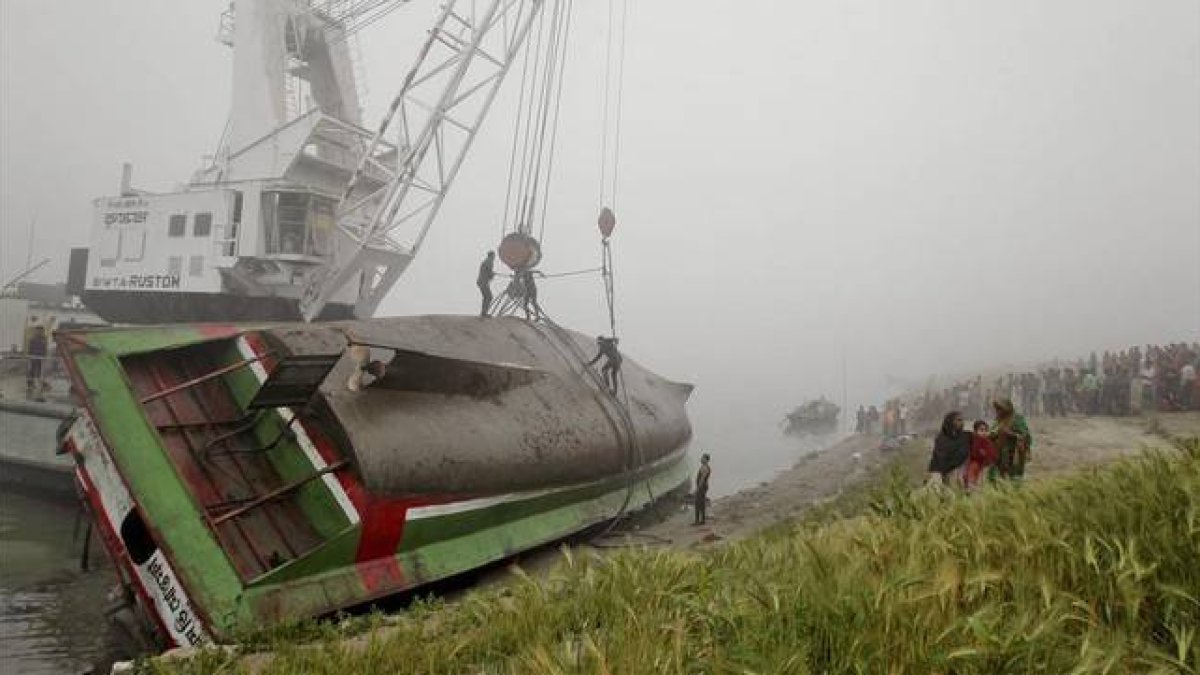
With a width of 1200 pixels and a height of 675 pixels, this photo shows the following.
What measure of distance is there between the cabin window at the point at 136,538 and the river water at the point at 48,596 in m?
1.84

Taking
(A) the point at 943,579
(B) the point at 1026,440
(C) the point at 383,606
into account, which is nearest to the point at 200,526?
(C) the point at 383,606

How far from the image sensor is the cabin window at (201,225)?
75.6 ft

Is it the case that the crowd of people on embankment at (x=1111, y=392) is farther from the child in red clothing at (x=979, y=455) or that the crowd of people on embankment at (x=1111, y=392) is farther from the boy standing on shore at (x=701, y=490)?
the child in red clothing at (x=979, y=455)

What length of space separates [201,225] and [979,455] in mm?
22595

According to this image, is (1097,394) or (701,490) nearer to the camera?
(701,490)

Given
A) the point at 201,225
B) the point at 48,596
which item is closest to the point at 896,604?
the point at 48,596

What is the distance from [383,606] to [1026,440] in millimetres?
8769

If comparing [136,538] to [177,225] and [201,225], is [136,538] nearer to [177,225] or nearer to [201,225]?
[201,225]

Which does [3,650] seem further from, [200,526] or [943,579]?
[943,579]

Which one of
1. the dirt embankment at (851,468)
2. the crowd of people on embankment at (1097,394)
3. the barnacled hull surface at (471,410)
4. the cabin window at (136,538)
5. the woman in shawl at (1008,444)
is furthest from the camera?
the crowd of people on embankment at (1097,394)

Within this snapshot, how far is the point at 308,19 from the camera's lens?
25469mm

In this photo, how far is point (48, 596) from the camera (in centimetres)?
1128

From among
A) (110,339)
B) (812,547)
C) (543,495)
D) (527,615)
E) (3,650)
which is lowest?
(3,650)

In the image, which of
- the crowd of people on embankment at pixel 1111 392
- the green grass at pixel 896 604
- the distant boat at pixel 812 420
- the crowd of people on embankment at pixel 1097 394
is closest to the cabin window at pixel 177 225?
the green grass at pixel 896 604
